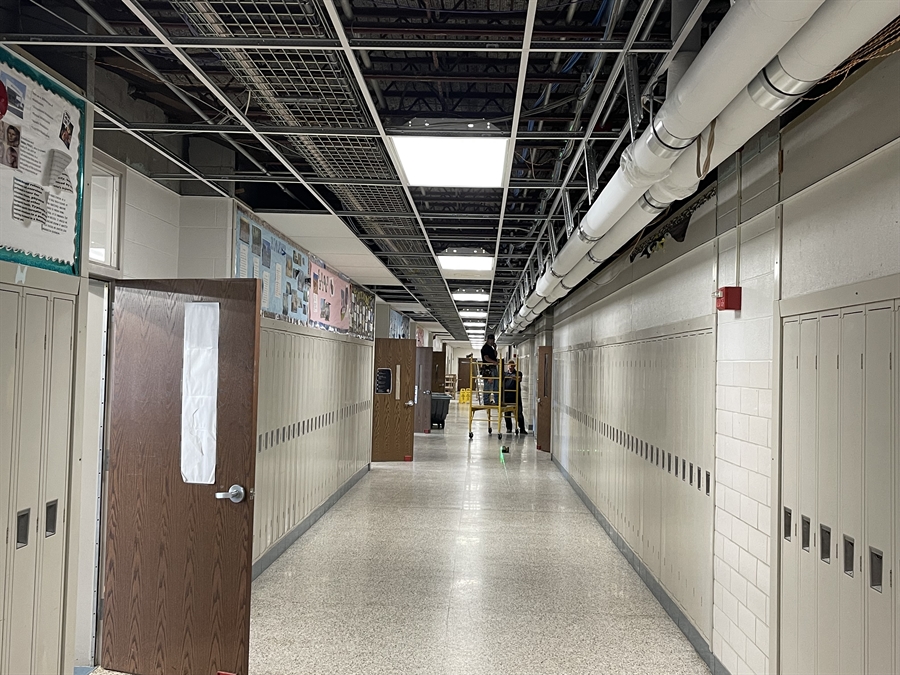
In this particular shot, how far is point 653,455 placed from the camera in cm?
512

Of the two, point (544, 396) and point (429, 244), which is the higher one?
point (429, 244)

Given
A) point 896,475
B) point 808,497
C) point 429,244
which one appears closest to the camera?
point 896,475

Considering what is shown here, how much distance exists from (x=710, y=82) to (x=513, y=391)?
45.9 feet

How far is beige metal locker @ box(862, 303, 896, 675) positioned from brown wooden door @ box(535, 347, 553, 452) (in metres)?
10.8

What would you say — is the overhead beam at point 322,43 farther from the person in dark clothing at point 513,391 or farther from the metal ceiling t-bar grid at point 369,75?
the person in dark clothing at point 513,391

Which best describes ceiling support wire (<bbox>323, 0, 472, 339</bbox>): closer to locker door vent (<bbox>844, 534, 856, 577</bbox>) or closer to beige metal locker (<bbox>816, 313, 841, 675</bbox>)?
beige metal locker (<bbox>816, 313, 841, 675</bbox>)

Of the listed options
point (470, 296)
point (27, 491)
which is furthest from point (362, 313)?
point (27, 491)

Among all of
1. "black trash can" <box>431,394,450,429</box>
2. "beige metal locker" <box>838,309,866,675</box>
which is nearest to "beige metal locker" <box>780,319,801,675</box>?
"beige metal locker" <box>838,309,866,675</box>

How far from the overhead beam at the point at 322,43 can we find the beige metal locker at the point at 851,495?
4.01 feet

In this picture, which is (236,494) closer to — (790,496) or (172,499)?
(172,499)

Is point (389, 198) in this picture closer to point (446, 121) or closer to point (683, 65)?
point (446, 121)

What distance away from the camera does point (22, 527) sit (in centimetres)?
Result: 254

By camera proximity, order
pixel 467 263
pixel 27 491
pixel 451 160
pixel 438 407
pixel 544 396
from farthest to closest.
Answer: pixel 438 407
pixel 544 396
pixel 467 263
pixel 451 160
pixel 27 491

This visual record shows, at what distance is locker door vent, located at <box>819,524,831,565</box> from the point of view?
2512mm
